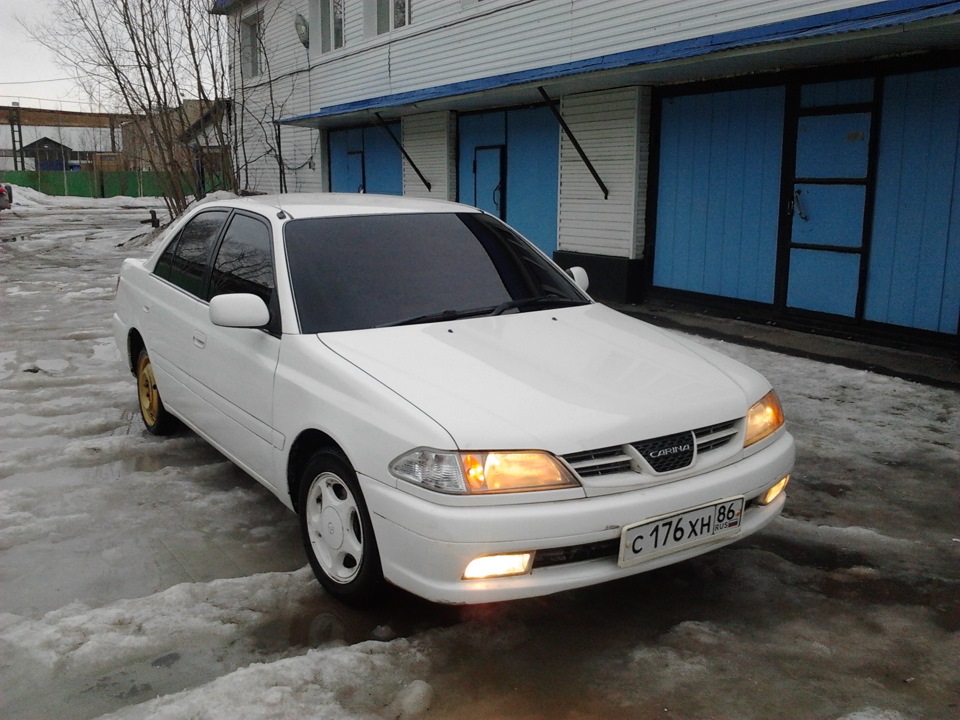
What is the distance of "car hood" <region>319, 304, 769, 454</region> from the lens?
2.95 m

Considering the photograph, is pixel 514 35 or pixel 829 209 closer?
pixel 829 209

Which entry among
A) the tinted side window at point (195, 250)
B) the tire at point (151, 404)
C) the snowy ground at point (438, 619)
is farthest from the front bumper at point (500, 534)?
the tire at point (151, 404)

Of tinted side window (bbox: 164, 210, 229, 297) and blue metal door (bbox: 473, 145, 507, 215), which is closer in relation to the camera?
tinted side window (bbox: 164, 210, 229, 297)

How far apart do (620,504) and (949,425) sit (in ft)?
12.7

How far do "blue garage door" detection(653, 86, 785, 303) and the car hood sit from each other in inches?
228

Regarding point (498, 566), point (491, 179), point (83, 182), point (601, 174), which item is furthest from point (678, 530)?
point (83, 182)

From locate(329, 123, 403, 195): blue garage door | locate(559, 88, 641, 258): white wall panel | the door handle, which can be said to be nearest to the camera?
the door handle

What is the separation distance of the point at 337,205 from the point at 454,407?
1.79 metres

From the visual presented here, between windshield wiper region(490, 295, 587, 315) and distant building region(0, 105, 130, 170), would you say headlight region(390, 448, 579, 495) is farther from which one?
distant building region(0, 105, 130, 170)

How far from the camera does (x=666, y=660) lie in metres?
3.04

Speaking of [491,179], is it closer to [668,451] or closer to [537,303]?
[537,303]

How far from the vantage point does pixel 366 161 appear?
18.0 meters

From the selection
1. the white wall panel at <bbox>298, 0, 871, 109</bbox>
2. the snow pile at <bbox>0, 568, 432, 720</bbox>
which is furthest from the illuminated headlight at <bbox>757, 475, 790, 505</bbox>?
the white wall panel at <bbox>298, 0, 871, 109</bbox>

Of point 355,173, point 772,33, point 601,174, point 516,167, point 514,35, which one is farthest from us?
point 355,173
